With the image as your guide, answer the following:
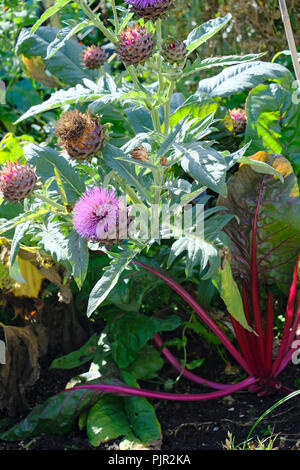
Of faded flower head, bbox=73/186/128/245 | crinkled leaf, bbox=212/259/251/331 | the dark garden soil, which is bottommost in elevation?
the dark garden soil

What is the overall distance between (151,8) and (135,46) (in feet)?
0.29

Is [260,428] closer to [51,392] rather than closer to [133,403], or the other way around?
[133,403]

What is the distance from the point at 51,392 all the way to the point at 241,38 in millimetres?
1942

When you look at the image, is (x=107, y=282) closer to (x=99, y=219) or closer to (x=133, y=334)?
(x=99, y=219)

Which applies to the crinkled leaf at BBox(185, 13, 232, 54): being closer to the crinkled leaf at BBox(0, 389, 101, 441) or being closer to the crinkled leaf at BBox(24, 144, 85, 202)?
the crinkled leaf at BBox(24, 144, 85, 202)

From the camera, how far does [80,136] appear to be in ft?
4.71

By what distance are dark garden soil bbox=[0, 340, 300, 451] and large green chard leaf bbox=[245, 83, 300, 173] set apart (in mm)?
667

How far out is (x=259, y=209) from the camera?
69.0 inches

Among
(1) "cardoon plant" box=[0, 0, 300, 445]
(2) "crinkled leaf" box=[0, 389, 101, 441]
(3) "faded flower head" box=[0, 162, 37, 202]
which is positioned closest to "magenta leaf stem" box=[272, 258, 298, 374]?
(1) "cardoon plant" box=[0, 0, 300, 445]

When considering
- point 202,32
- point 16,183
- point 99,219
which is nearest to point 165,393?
point 99,219

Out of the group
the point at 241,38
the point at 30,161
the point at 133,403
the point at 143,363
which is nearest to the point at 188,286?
the point at 143,363

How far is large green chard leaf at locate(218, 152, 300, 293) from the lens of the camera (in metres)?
1.73

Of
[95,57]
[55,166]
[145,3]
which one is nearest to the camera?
[145,3]

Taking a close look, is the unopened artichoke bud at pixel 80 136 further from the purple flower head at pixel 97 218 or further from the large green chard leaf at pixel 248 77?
the large green chard leaf at pixel 248 77
